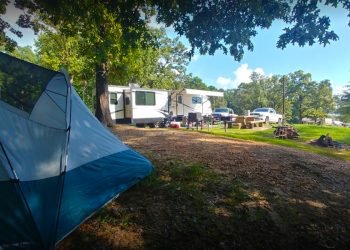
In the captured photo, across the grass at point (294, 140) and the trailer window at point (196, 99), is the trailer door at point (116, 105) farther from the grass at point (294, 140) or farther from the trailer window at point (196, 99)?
the trailer window at point (196, 99)

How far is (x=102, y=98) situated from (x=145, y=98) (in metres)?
5.54

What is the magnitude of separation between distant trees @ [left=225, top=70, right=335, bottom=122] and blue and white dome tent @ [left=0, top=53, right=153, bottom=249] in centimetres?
4851

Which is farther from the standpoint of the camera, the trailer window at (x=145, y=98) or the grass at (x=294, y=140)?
the trailer window at (x=145, y=98)

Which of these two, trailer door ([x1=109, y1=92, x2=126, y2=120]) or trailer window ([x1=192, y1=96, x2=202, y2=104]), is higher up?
trailer window ([x1=192, y1=96, x2=202, y2=104])

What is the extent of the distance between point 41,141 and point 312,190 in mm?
5062

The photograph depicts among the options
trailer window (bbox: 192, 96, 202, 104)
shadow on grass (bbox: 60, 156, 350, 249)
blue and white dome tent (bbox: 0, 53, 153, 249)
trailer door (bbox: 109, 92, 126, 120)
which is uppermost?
trailer window (bbox: 192, 96, 202, 104)

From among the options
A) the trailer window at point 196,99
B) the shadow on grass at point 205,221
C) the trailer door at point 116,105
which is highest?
the trailer window at point 196,99

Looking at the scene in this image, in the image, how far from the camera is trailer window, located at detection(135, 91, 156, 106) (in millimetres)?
19266

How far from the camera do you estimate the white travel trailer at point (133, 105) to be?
18.8 meters

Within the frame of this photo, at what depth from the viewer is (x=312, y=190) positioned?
5.99 meters

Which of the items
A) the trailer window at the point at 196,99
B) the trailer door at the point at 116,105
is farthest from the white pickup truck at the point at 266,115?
the trailer door at the point at 116,105

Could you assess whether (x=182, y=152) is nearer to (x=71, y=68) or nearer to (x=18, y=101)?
(x=18, y=101)

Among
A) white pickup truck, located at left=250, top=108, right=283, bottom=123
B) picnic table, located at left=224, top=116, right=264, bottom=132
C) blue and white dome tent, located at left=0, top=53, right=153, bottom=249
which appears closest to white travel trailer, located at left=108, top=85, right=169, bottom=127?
picnic table, located at left=224, top=116, right=264, bottom=132

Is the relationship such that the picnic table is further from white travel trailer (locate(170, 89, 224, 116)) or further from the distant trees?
the distant trees
